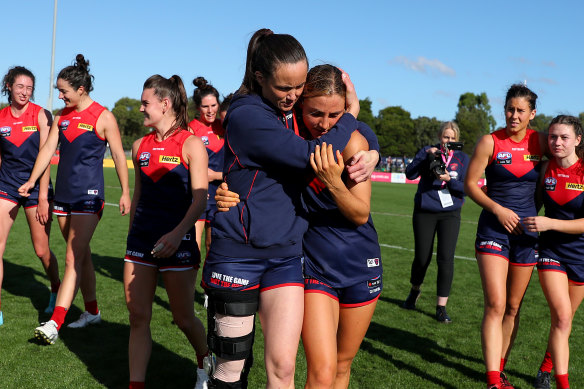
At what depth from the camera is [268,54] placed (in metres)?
2.58

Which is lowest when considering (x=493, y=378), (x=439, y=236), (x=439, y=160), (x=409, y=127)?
(x=493, y=378)

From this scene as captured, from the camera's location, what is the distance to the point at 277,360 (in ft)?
8.86

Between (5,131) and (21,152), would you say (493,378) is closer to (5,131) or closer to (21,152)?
(21,152)

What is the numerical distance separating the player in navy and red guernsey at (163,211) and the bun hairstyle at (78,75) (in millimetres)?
1635

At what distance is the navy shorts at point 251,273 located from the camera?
110 inches

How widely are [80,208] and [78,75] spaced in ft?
4.28

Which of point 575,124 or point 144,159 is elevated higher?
point 575,124

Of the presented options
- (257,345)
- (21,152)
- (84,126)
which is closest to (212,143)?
(84,126)

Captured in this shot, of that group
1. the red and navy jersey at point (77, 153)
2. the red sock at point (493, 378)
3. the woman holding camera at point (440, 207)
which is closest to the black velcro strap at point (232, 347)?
the red sock at point (493, 378)

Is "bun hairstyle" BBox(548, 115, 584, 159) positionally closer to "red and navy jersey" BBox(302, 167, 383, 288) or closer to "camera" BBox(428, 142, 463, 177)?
"camera" BBox(428, 142, 463, 177)

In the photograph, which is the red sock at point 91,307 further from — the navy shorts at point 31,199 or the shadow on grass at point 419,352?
the shadow on grass at point 419,352

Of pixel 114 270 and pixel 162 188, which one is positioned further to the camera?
pixel 114 270

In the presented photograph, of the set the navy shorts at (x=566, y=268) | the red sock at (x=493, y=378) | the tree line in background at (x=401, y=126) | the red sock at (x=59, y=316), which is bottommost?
the red sock at (x=59, y=316)

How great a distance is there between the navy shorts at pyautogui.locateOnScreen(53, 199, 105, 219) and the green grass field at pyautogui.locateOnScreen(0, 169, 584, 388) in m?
1.21
